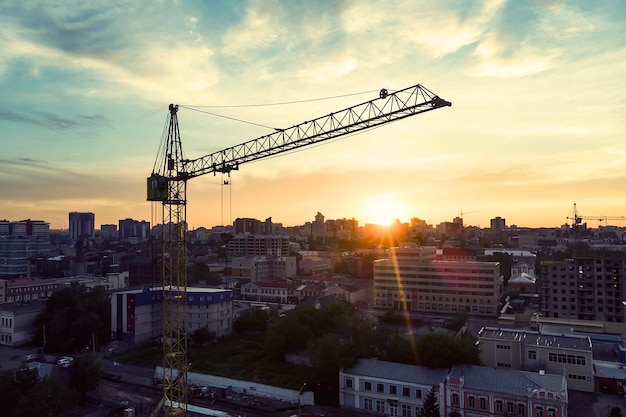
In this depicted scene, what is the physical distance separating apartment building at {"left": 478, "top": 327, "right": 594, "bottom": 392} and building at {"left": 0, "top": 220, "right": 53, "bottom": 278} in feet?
198

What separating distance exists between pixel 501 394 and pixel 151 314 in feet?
74.0

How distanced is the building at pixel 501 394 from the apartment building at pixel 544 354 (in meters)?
2.89

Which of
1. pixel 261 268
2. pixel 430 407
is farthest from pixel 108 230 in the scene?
pixel 430 407

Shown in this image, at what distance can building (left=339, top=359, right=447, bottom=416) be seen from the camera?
18.0m

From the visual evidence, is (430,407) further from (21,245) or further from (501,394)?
(21,245)

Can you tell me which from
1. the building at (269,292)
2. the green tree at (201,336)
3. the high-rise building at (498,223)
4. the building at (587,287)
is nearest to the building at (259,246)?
the building at (269,292)

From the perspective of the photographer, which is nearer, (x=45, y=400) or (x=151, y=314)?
(x=45, y=400)

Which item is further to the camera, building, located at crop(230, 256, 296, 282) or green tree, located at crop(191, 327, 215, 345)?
building, located at crop(230, 256, 296, 282)

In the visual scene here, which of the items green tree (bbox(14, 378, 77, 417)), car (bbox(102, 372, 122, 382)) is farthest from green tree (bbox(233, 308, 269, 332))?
green tree (bbox(14, 378, 77, 417))

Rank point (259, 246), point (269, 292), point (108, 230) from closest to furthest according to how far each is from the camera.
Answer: point (269, 292) → point (259, 246) → point (108, 230)

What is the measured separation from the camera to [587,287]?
3359 cm

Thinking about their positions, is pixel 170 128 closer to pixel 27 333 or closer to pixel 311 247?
pixel 27 333

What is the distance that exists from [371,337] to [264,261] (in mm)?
35642

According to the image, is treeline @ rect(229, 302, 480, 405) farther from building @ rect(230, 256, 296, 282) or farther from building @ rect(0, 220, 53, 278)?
building @ rect(0, 220, 53, 278)
